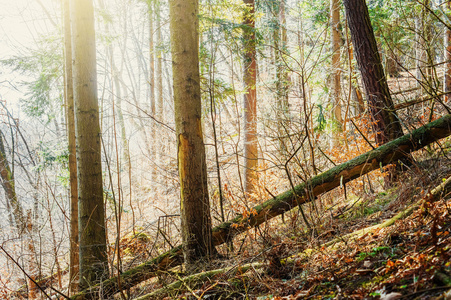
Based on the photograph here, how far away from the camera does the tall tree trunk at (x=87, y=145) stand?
445 centimetres

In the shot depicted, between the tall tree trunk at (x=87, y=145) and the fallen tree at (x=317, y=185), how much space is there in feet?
2.04

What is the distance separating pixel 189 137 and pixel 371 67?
4.09m

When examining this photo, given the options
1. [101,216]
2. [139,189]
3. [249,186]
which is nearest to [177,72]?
[101,216]

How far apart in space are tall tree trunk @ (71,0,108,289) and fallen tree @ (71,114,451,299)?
2.04 feet

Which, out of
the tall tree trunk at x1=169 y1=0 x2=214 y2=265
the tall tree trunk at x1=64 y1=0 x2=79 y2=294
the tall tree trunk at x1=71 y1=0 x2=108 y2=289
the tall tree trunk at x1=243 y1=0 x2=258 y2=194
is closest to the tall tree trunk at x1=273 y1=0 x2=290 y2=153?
the tall tree trunk at x1=243 y1=0 x2=258 y2=194

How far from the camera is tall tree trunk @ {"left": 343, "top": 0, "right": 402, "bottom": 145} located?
577 centimetres

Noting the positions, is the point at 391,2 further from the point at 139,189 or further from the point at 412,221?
the point at 139,189

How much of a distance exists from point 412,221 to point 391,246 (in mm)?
443

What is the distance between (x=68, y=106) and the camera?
19.6ft

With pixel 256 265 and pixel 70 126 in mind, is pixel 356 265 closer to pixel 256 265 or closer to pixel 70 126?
pixel 256 265

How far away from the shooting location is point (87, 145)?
15.1 feet

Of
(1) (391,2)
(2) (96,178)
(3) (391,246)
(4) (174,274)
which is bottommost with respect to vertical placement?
(4) (174,274)

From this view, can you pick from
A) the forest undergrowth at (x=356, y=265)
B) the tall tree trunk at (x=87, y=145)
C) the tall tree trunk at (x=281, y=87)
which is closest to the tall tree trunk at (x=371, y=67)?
the tall tree trunk at (x=281, y=87)

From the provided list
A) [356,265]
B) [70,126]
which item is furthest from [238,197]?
[70,126]
